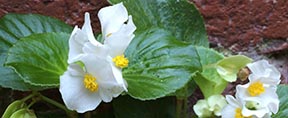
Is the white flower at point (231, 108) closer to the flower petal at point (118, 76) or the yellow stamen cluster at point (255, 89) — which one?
the yellow stamen cluster at point (255, 89)


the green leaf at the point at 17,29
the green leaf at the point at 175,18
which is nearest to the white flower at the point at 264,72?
the green leaf at the point at 175,18

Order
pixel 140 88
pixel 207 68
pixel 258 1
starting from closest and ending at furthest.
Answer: pixel 140 88 < pixel 207 68 < pixel 258 1

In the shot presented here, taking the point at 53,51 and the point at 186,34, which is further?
the point at 186,34

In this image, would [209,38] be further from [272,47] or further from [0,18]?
[0,18]

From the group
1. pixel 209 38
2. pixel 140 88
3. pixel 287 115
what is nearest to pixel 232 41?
pixel 209 38

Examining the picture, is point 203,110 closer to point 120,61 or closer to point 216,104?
point 216,104

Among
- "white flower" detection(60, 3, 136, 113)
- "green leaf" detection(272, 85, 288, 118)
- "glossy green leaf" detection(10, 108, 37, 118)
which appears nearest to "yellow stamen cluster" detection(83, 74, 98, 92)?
"white flower" detection(60, 3, 136, 113)

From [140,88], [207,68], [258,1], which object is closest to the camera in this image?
[140,88]
